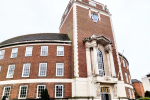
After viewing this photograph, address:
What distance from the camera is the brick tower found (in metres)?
22.0

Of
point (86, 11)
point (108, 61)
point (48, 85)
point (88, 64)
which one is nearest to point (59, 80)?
point (48, 85)

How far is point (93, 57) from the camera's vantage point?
24.1m

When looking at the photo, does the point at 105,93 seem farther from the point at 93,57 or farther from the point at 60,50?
Answer: the point at 60,50

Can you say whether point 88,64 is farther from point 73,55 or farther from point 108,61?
point 108,61

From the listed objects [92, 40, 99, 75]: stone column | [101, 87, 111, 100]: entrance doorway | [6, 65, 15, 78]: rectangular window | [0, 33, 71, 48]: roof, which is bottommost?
[101, 87, 111, 100]: entrance doorway

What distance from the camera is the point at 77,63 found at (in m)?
23.1

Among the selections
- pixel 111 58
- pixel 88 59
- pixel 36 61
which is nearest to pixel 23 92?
pixel 36 61

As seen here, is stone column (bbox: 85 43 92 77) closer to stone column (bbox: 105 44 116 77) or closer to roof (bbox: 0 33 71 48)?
roof (bbox: 0 33 71 48)

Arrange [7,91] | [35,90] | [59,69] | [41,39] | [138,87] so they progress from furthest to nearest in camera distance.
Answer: [138,87], [41,39], [59,69], [7,91], [35,90]

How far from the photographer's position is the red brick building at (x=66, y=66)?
22203mm

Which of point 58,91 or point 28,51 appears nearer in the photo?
point 58,91

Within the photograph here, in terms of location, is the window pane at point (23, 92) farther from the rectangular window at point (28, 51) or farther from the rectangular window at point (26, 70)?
the rectangular window at point (28, 51)

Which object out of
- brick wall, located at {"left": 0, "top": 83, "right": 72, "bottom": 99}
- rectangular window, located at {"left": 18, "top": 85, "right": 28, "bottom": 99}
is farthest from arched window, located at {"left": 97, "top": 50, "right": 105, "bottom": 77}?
rectangular window, located at {"left": 18, "top": 85, "right": 28, "bottom": 99}

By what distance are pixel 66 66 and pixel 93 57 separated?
529cm
